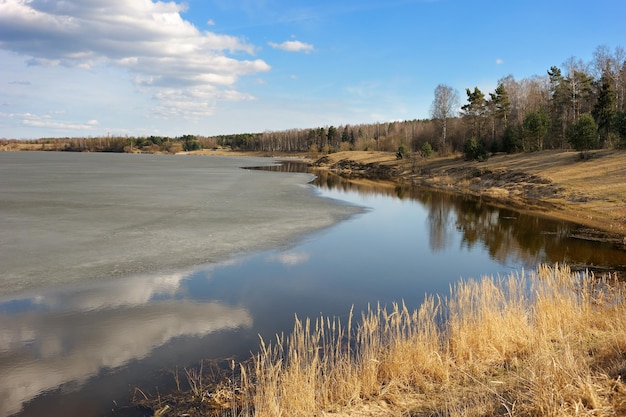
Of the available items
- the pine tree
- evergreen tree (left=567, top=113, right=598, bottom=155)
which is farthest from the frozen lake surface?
the pine tree

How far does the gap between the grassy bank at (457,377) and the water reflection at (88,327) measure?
1.89 metres

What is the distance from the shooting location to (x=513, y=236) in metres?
21.5

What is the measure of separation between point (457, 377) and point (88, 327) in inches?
307

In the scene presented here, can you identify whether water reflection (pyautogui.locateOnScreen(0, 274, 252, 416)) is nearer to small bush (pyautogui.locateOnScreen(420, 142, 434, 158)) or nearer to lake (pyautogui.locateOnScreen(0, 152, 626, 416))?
lake (pyautogui.locateOnScreen(0, 152, 626, 416))

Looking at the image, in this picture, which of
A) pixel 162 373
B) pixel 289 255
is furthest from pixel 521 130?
pixel 162 373

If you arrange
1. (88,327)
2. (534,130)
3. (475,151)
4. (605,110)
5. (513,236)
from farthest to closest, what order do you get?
(475,151)
(534,130)
(605,110)
(513,236)
(88,327)

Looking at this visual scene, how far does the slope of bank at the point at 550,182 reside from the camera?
27.4 meters

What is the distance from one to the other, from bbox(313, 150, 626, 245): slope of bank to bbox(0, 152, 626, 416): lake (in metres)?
3.68

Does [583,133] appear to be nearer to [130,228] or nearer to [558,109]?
[558,109]

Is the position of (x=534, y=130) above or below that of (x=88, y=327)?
above

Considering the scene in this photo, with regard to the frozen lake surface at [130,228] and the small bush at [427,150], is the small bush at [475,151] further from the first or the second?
the frozen lake surface at [130,228]

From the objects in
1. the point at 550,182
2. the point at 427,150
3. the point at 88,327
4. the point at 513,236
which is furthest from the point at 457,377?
the point at 427,150

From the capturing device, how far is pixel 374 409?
6.22m

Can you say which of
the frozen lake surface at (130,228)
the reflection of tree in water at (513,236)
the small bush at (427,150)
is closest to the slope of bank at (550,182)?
the small bush at (427,150)
